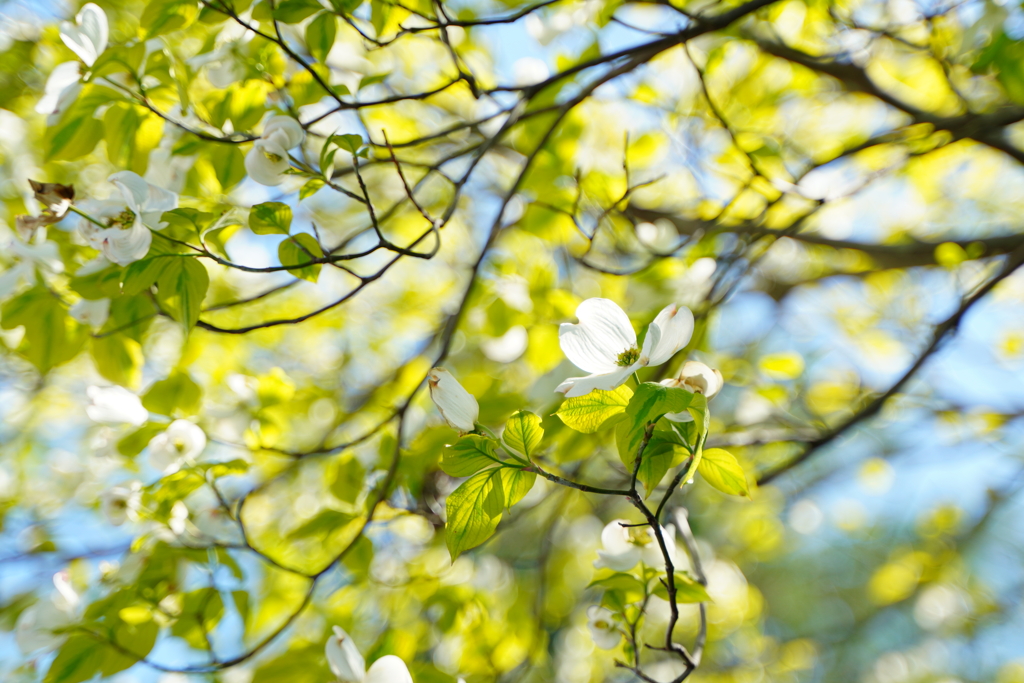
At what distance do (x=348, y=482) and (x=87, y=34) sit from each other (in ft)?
1.80

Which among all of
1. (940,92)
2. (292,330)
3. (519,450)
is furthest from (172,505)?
(940,92)

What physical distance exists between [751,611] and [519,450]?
144cm

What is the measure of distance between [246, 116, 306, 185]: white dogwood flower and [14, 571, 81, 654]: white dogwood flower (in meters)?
0.54

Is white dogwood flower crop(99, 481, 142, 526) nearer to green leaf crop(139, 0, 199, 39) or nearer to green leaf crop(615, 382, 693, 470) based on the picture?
green leaf crop(139, 0, 199, 39)

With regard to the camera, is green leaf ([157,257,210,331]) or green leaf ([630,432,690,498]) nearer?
green leaf ([630,432,690,498])

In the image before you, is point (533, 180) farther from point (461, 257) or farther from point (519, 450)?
point (461, 257)

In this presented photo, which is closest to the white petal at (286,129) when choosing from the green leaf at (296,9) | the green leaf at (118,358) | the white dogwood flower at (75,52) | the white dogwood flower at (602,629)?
the green leaf at (296,9)

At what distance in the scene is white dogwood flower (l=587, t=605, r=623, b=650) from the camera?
59 centimetres

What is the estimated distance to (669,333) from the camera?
1.25 feet

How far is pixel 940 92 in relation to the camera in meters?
1.43

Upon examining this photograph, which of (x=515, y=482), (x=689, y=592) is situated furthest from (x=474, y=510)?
(x=689, y=592)

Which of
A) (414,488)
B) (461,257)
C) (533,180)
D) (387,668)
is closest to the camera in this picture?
(387,668)

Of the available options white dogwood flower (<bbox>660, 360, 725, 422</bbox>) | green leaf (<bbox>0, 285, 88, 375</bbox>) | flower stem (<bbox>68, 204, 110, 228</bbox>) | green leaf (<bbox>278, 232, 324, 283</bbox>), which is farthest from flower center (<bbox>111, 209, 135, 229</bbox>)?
white dogwood flower (<bbox>660, 360, 725, 422</bbox>)

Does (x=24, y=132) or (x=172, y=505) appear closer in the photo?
(x=172, y=505)
